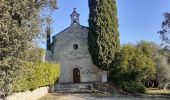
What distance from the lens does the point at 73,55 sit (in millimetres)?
40938

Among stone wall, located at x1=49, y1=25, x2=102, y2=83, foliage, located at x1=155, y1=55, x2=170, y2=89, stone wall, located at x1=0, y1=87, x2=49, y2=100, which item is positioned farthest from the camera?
foliage, located at x1=155, y1=55, x2=170, y2=89

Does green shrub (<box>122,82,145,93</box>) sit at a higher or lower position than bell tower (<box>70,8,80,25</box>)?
lower

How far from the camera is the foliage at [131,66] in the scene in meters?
36.2

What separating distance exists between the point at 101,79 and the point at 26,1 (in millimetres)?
22694

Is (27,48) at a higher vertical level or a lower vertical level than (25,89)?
higher

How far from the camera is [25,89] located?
22.9 meters

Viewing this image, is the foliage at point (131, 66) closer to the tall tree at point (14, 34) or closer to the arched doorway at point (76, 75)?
the arched doorway at point (76, 75)

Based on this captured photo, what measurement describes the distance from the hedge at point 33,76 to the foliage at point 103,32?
231 inches

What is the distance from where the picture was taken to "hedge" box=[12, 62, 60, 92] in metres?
19.2

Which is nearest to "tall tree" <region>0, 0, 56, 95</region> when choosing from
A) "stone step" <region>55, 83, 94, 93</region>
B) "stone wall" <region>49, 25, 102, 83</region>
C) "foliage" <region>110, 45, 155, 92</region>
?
"stone step" <region>55, 83, 94, 93</region>

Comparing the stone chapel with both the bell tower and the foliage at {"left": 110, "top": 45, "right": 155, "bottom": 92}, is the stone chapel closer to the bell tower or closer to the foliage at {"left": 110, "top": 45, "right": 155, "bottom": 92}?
the bell tower

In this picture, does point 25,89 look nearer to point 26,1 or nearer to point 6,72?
point 6,72

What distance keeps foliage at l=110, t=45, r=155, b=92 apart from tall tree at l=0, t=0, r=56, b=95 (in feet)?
63.6

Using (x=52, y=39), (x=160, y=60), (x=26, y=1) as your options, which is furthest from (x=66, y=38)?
(x=26, y=1)
